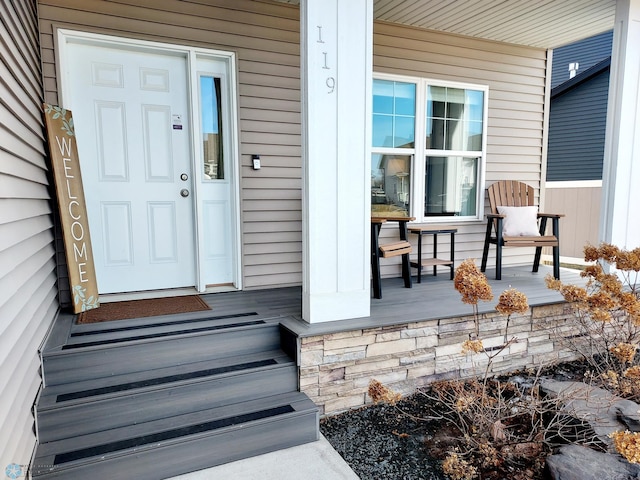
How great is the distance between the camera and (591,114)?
10.1 meters

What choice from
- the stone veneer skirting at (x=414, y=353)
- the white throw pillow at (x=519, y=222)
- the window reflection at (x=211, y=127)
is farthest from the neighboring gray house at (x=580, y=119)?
the window reflection at (x=211, y=127)

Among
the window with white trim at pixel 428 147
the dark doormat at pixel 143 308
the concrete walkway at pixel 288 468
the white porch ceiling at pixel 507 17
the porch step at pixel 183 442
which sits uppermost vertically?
the white porch ceiling at pixel 507 17

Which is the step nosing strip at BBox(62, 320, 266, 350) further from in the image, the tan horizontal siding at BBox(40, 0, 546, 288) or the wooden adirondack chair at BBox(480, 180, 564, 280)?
the wooden adirondack chair at BBox(480, 180, 564, 280)

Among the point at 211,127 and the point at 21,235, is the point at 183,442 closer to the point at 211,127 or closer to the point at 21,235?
the point at 21,235

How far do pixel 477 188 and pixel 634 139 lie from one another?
144 centimetres

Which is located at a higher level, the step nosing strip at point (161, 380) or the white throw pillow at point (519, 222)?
the white throw pillow at point (519, 222)

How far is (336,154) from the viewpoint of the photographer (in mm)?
2641

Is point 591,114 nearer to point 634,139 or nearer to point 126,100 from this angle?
point 634,139

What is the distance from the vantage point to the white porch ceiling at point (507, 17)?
3758mm

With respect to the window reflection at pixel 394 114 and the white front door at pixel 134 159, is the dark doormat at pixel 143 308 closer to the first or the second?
the white front door at pixel 134 159

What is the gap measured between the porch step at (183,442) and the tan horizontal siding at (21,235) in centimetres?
18

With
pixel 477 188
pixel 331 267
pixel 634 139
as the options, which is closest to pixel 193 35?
pixel 331 267

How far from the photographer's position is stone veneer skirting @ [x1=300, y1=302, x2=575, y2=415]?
8.47ft

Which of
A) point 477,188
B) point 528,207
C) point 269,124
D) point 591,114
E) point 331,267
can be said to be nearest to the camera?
point 331,267
